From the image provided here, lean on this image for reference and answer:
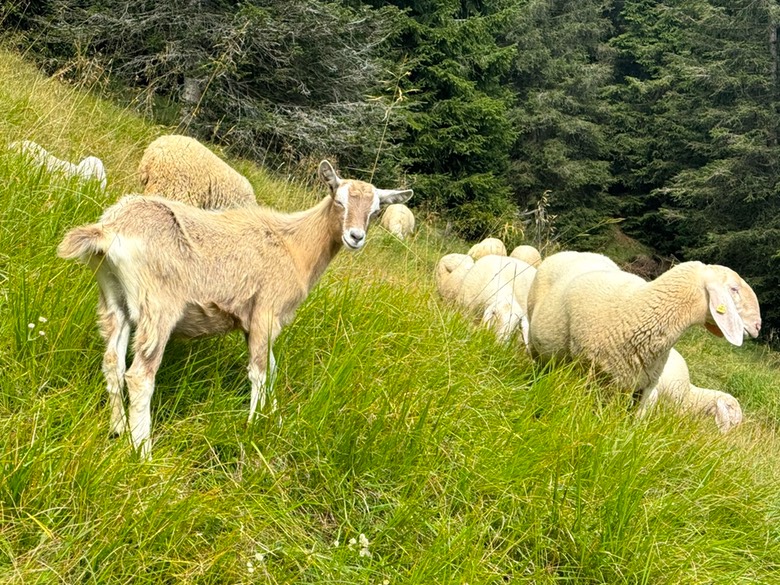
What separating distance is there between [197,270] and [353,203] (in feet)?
3.02

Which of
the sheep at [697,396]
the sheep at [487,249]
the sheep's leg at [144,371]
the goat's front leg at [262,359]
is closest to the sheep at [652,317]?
the sheep at [697,396]

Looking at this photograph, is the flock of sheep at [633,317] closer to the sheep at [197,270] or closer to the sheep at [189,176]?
the sheep at [197,270]

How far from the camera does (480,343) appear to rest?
4.79 metres

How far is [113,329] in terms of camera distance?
2.70m

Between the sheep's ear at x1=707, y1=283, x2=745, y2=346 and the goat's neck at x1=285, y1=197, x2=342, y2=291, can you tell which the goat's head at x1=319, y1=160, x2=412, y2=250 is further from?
the sheep's ear at x1=707, y1=283, x2=745, y2=346

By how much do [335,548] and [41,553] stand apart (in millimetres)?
1040

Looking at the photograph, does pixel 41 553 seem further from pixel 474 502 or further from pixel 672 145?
pixel 672 145

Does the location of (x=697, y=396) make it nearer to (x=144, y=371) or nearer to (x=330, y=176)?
(x=330, y=176)

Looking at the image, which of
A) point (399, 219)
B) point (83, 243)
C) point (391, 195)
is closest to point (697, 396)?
point (391, 195)

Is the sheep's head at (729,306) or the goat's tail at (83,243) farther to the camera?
the sheep's head at (729,306)

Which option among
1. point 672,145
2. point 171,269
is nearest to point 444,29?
point 672,145

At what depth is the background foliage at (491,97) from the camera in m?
11.3

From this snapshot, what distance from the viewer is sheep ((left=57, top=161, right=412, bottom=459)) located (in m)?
2.57

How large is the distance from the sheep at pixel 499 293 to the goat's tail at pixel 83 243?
3.66m
